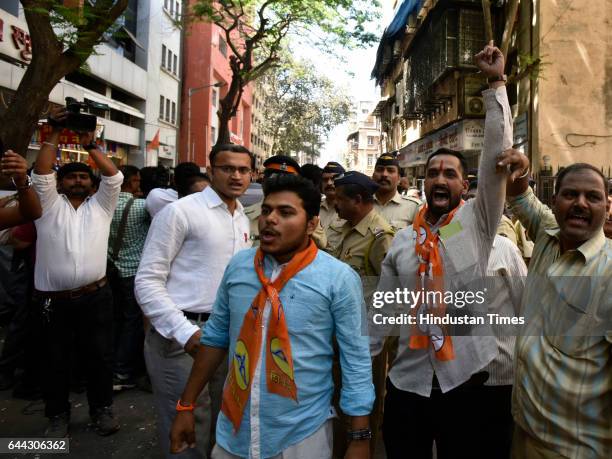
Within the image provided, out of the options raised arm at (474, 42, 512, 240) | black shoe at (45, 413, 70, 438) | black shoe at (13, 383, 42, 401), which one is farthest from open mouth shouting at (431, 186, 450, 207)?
black shoe at (13, 383, 42, 401)

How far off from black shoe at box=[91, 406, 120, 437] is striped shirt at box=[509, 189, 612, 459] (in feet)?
10.3

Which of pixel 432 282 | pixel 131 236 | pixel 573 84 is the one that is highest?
pixel 573 84

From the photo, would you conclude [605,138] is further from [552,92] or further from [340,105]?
[340,105]

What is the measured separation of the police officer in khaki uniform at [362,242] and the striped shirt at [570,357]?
133 cm

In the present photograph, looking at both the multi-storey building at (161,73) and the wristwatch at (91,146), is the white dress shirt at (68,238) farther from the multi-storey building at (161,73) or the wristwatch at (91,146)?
the multi-storey building at (161,73)

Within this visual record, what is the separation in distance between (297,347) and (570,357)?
107 cm

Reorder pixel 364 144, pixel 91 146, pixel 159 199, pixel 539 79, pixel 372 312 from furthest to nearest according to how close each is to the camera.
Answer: pixel 364 144 → pixel 539 79 → pixel 159 199 → pixel 91 146 → pixel 372 312

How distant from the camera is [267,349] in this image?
1.94 m

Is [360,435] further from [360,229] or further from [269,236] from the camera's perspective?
[360,229]

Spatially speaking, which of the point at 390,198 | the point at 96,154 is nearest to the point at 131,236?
the point at 96,154

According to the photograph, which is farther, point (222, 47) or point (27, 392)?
point (222, 47)

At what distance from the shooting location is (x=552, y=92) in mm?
13156

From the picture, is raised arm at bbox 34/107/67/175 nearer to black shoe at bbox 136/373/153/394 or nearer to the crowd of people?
the crowd of people

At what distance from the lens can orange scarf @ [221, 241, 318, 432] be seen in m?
1.91
